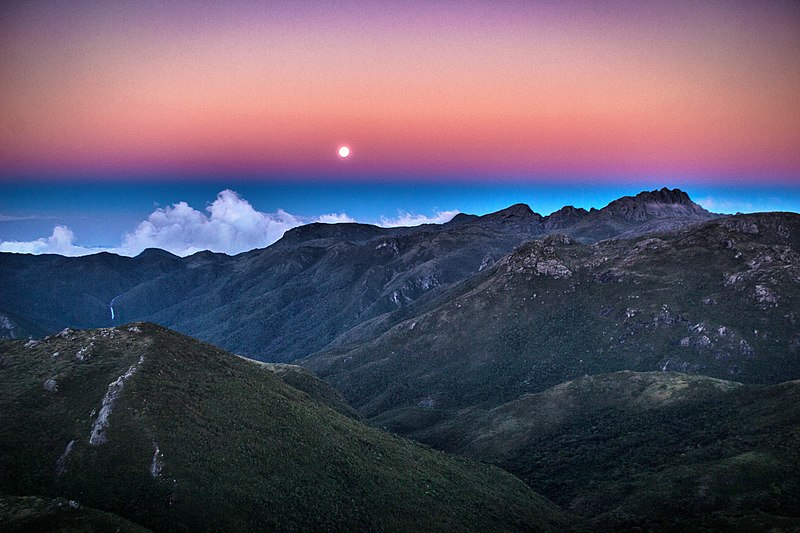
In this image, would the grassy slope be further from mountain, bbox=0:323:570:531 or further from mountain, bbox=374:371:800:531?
mountain, bbox=374:371:800:531

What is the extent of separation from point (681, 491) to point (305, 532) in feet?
283

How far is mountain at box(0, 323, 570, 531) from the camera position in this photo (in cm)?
6981

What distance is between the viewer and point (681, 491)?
107 m

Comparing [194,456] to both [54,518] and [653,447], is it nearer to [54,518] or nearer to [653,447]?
[54,518]

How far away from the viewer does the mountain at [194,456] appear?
69.8 metres

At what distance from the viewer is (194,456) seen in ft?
262

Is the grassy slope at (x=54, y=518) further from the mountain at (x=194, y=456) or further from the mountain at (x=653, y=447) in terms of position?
the mountain at (x=653, y=447)

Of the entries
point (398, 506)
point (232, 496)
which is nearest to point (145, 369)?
point (232, 496)

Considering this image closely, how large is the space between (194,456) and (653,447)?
125688 mm

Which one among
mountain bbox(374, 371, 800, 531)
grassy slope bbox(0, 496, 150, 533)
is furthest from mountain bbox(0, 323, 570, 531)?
mountain bbox(374, 371, 800, 531)

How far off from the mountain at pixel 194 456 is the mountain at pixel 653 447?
18.8 metres

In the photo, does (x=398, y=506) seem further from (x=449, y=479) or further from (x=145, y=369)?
(x=145, y=369)

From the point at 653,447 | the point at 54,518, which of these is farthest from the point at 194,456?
the point at 653,447

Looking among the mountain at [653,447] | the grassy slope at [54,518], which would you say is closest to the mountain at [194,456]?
the grassy slope at [54,518]
